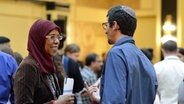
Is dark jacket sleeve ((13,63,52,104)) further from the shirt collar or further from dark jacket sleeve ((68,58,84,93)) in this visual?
dark jacket sleeve ((68,58,84,93))

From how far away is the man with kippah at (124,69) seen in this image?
109 inches

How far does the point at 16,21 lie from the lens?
12.0 metres

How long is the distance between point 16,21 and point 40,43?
8.87m

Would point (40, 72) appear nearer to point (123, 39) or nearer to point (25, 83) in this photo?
point (25, 83)

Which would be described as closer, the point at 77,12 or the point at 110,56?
the point at 110,56

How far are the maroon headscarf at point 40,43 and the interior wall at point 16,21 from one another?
8.27 m

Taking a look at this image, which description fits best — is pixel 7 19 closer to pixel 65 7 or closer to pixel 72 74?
pixel 65 7

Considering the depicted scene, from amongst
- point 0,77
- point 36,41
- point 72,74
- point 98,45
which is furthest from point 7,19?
point 36,41

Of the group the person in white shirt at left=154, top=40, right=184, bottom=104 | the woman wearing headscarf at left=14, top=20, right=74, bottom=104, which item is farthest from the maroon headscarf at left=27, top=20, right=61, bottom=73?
the person in white shirt at left=154, top=40, right=184, bottom=104

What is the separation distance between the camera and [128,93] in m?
2.81

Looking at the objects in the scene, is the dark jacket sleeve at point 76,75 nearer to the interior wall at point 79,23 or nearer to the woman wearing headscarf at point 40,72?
the woman wearing headscarf at point 40,72

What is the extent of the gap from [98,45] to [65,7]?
233 centimetres

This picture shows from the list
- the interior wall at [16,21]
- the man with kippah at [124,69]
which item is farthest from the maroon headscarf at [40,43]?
the interior wall at [16,21]

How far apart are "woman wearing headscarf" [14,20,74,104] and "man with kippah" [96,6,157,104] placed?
0.51m
